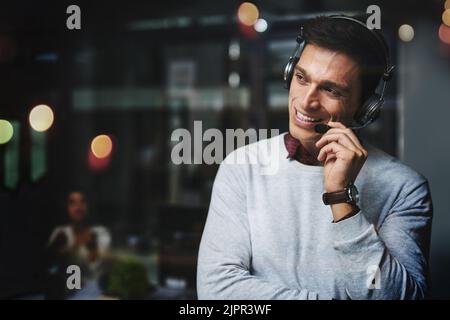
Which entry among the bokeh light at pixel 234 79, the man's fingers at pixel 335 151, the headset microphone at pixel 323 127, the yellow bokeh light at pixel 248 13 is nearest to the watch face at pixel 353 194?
the man's fingers at pixel 335 151

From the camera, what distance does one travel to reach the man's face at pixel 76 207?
349 centimetres

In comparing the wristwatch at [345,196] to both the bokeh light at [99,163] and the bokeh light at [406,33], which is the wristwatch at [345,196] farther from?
the bokeh light at [99,163]

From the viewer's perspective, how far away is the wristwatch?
2773mm

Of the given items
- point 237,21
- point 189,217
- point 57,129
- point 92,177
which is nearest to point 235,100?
point 237,21

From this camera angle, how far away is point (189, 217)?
11.2 ft

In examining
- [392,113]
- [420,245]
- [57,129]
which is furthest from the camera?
[57,129]

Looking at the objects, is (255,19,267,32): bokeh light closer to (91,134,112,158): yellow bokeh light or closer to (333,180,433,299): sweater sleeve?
(333,180,433,299): sweater sleeve

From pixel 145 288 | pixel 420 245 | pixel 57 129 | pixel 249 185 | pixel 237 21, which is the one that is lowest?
pixel 145 288

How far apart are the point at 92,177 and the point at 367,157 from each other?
2427mm

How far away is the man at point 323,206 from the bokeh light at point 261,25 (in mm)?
319

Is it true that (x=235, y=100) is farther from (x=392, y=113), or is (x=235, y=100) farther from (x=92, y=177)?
(x=92, y=177)

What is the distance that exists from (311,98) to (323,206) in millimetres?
504

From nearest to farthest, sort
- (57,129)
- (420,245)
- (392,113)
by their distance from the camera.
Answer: (420,245) < (392,113) < (57,129)

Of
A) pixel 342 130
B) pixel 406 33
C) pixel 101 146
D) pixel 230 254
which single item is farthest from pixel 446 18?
pixel 101 146
